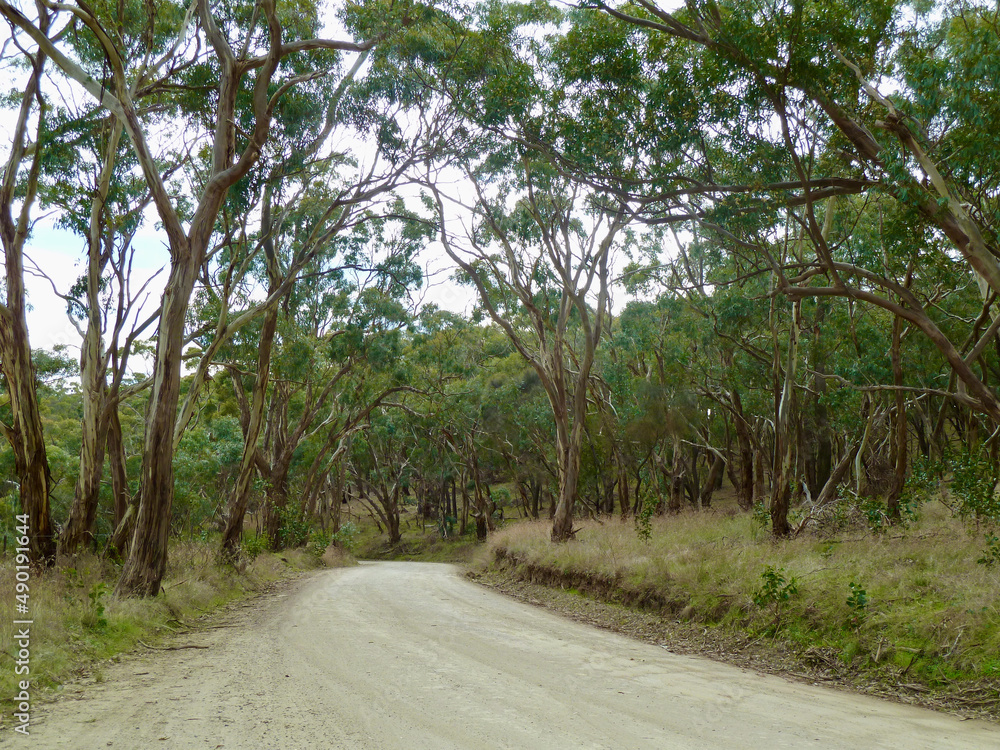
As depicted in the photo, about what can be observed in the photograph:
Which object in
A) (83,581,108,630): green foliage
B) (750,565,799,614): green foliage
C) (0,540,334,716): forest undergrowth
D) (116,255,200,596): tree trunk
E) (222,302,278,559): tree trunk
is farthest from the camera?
(222,302,278,559): tree trunk

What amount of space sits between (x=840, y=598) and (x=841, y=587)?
25cm

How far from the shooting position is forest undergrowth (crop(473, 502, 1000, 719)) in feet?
20.9

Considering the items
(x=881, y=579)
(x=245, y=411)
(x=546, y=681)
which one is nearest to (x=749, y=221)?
(x=881, y=579)

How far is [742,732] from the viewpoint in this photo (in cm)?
499

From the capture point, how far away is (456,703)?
18.3 ft

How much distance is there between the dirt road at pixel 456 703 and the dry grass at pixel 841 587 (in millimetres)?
893

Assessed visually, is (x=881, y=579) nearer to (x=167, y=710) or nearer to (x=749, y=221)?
(x=749, y=221)

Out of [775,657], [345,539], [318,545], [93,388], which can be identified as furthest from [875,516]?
[345,539]

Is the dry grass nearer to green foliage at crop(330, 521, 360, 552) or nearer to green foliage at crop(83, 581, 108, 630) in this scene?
green foliage at crop(83, 581, 108, 630)

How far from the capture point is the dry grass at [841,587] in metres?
6.52

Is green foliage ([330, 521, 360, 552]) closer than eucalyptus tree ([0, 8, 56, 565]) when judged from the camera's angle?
No

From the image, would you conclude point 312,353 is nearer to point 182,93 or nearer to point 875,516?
point 182,93

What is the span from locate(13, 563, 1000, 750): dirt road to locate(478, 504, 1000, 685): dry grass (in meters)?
0.89

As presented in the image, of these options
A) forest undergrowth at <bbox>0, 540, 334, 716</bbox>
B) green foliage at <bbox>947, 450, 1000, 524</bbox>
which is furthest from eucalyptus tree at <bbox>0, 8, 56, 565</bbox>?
green foliage at <bbox>947, 450, 1000, 524</bbox>
